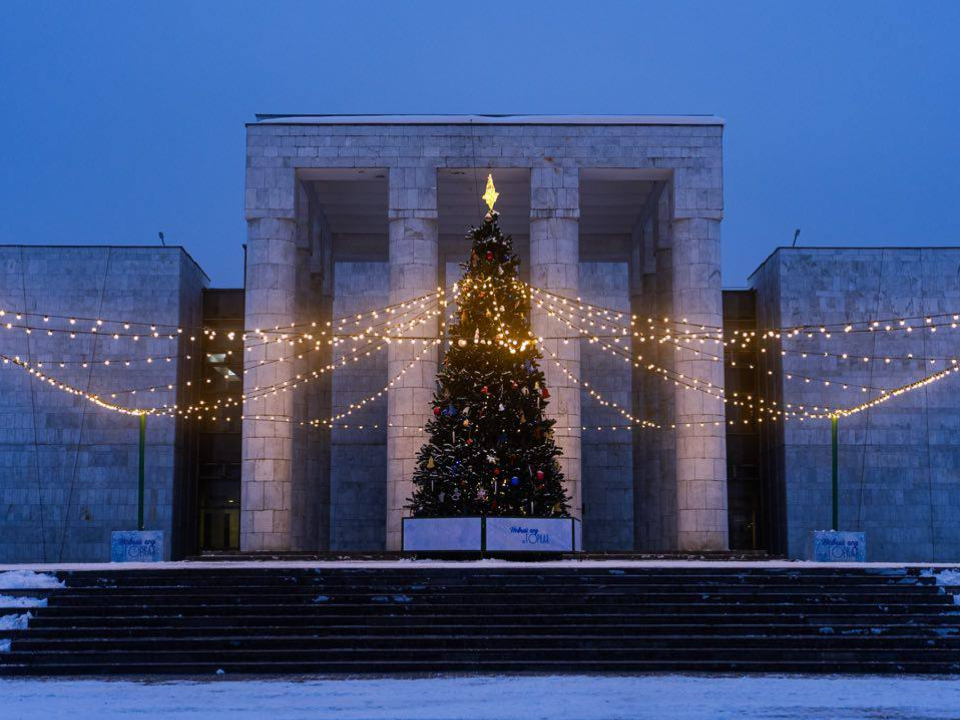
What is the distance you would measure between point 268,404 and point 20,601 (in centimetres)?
1645

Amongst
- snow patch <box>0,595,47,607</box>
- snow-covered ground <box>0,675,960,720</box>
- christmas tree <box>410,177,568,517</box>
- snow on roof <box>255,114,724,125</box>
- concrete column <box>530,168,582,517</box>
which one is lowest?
snow-covered ground <box>0,675,960,720</box>

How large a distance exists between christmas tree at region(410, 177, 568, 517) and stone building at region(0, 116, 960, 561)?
6898 millimetres

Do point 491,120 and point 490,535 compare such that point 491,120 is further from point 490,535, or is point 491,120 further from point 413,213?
point 490,535

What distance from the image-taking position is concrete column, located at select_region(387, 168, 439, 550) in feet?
119

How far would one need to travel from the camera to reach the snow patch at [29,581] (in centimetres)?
2073

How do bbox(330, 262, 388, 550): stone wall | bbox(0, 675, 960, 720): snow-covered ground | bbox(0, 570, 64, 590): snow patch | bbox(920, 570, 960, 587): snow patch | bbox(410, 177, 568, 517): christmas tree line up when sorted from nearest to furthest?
bbox(0, 675, 960, 720): snow-covered ground → bbox(0, 570, 64, 590): snow patch → bbox(920, 570, 960, 587): snow patch → bbox(410, 177, 568, 517): christmas tree → bbox(330, 262, 388, 550): stone wall

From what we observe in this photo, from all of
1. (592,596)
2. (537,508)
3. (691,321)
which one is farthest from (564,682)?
(691,321)

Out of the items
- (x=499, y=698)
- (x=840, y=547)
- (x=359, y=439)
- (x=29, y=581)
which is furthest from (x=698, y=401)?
(x=499, y=698)

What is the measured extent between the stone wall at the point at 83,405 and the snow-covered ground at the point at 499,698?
23790 millimetres

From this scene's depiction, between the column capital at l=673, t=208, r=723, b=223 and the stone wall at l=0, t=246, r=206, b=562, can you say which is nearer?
the column capital at l=673, t=208, r=723, b=223

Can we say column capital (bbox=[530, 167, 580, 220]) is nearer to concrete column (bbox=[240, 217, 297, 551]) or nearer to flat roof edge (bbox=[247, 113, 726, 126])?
flat roof edge (bbox=[247, 113, 726, 126])

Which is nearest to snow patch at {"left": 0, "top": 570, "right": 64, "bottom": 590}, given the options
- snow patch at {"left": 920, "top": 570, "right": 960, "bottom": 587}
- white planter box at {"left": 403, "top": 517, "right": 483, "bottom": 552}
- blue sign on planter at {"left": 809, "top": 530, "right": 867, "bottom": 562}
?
white planter box at {"left": 403, "top": 517, "right": 483, "bottom": 552}

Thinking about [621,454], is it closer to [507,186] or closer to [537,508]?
[507,186]

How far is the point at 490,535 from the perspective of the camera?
2553 cm
